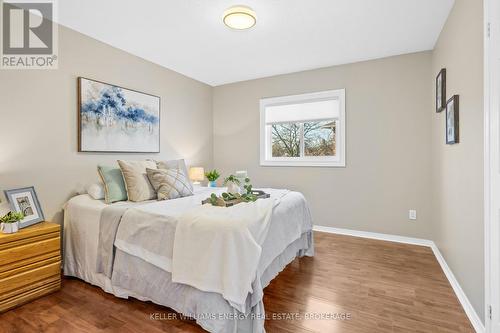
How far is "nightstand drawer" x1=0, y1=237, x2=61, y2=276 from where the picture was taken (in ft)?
6.20

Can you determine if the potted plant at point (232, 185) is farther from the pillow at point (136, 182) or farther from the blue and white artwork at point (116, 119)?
the blue and white artwork at point (116, 119)

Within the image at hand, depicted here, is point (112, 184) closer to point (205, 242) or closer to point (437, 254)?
point (205, 242)

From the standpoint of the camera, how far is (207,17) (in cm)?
255

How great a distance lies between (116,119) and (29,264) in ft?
5.80

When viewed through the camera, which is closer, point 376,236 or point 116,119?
point 116,119

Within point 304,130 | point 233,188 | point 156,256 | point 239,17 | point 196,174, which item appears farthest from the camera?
point 304,130

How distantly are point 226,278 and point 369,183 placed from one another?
2.87m

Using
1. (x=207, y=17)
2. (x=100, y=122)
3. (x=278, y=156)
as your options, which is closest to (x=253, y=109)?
(x=278, y=156)

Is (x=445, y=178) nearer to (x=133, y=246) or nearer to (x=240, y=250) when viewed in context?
(x=240, y=250)

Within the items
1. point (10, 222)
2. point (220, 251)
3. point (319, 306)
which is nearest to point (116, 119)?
point (10, 222)

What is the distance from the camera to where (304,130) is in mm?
4246

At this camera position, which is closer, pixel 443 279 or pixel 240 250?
pixel 240 250

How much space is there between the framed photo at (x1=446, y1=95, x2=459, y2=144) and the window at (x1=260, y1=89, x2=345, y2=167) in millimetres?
1484

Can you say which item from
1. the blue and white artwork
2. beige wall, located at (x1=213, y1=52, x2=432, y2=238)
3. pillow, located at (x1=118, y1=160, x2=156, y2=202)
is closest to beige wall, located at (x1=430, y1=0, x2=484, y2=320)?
beige wall, located at (x1=213, y1=52, x2=432, y2=238)
